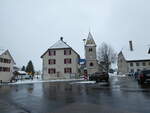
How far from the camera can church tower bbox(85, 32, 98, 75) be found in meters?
51.0

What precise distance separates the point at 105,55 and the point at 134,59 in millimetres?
11344

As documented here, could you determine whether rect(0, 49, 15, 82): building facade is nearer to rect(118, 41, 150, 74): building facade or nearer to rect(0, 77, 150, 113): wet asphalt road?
rect(0, 77, 150, 113): wet asphalt road

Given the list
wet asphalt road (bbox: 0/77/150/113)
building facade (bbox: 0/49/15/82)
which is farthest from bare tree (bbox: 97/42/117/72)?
wet asphalt road (bbox: 0/77/150/113)

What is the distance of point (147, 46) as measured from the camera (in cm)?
6303

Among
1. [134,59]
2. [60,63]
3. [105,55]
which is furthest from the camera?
[105,55]

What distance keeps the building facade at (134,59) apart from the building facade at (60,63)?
24.0 meters

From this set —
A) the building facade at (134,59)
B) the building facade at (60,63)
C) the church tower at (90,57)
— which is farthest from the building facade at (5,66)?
the building facade at (134,59)

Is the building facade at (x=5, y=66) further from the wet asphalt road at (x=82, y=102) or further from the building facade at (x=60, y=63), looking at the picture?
the wet asphalt road at (x=82, y=102)

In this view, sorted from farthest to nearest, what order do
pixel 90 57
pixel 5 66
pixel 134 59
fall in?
pixel 134 59 < pixel 90 57 < pixel 5 66

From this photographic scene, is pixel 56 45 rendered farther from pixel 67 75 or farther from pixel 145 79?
pixel 145 79

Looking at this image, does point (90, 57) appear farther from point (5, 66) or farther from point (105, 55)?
point (5, 66)

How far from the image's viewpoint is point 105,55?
213 ft

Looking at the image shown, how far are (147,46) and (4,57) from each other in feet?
169

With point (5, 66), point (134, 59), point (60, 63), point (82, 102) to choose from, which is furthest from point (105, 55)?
point (82, 102)
